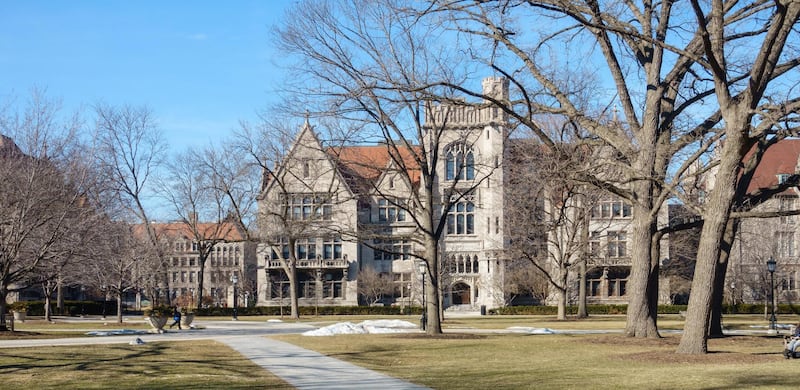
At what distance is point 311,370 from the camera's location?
17.3 metres

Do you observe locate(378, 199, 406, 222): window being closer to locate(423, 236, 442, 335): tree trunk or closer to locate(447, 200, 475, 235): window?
locate(447, 200, 475, 235): window

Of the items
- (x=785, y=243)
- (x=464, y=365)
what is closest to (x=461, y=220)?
(x=785, y=243)

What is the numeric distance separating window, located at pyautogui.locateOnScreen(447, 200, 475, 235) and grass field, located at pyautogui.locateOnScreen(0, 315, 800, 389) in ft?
147

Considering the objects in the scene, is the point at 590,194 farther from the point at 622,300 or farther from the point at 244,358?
the point at 622,300

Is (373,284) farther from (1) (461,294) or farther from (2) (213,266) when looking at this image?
(2) (213,266)

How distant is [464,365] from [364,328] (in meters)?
16.4

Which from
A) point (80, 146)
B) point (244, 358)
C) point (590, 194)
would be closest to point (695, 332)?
point (244, 358)

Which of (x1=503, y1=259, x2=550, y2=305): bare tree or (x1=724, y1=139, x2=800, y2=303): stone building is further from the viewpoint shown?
(x1=503, y1=259, x2=550, y2=305): bare tree

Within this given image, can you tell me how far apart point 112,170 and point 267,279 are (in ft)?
55.7

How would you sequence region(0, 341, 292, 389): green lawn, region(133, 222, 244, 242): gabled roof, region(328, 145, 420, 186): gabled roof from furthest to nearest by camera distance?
region(133, 222, 244, 242): gabled roof < region(328, 145, 420, 186): gabled roof < region(0, 341, 292, 389): green lawn

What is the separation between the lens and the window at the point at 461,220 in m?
71.5

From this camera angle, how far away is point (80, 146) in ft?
123

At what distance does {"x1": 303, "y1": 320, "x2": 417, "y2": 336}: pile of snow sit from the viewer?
31859mm

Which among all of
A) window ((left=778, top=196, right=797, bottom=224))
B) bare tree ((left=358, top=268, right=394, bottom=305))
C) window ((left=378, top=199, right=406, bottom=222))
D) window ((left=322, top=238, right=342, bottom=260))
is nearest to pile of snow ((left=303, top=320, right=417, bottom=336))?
bare tree ((left=358, top=268, right=394, bottom=305))
